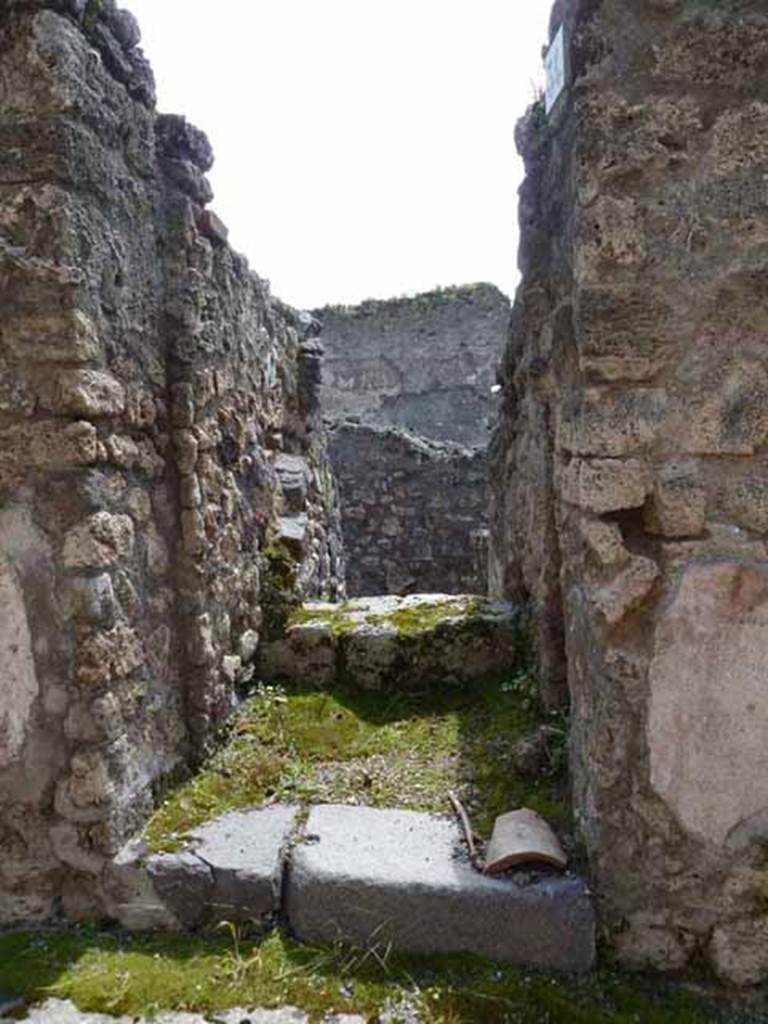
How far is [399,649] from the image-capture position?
144 inches

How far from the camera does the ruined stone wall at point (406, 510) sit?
8688 mm

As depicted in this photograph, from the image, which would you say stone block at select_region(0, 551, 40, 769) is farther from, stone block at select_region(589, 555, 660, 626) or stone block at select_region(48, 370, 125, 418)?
stone block at select_region(589, 555, 660, 626)

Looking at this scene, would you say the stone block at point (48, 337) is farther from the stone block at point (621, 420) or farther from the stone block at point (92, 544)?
the stone block at point (621, 420)

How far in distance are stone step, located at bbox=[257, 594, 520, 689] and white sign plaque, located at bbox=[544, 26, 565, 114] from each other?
6.79 ft

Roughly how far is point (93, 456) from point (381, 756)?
5.16 ft

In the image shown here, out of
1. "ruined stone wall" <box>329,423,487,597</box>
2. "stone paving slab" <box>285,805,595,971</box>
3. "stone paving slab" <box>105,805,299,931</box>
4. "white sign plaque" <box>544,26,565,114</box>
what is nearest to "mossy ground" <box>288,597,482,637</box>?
"stone paving slab" <box>285,805,595,971</box>

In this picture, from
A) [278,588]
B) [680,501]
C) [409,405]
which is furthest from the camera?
[409,405]

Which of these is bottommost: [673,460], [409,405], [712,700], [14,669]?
[712,700]

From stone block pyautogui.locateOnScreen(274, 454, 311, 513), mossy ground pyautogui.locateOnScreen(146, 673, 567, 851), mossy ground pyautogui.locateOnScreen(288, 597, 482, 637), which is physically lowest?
mossy ground pyautogui.locateOnScreen(146, 673, 567, 851)

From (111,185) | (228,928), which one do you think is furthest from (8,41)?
(228,928)

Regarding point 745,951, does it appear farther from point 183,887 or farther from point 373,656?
point 373,656

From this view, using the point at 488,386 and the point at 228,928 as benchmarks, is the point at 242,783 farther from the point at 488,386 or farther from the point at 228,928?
the point at 488,386

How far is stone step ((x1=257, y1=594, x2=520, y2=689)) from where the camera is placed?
364 cm

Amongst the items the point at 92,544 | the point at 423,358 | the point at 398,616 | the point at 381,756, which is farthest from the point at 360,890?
the point at 423,358
